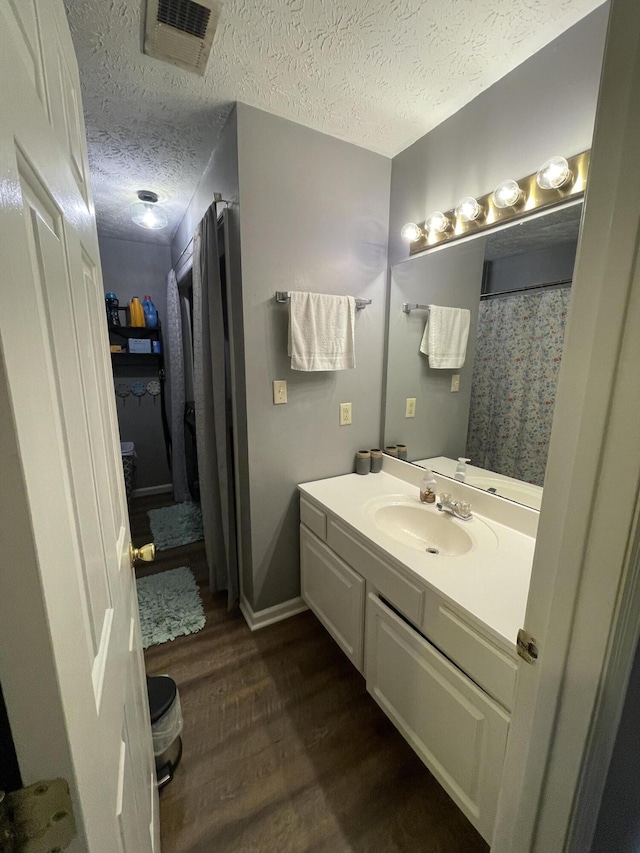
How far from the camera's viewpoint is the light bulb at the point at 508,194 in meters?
1.24

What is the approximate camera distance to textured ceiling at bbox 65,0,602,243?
1.05 metres

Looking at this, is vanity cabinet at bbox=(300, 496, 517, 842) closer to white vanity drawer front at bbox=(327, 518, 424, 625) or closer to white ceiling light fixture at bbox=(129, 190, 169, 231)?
white vanity drawer front at bbox=(327, 518, 424, 625)

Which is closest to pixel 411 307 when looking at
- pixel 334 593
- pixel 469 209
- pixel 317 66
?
pixel 469 209

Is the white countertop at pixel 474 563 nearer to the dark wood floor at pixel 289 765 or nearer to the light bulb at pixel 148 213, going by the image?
the dark wood floor at pixel 289 765

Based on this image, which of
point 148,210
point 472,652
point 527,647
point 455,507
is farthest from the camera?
point 148,210

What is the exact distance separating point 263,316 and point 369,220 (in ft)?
2.65

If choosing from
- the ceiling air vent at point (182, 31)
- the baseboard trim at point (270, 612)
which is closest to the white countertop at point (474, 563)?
the baseboard trim at point (270, 612)

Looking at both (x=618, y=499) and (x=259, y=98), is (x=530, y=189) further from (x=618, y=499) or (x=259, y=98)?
(x=618, y=499)

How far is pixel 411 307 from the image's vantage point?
1.84m

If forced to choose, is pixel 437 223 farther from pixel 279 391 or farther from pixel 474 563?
pixel 474 563

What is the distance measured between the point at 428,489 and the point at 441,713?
83 centimetres

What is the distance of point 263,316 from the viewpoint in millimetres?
1626

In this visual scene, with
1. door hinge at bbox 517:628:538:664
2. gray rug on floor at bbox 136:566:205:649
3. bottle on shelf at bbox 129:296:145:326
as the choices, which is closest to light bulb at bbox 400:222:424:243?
door hinge at bbox 517:628:538:664

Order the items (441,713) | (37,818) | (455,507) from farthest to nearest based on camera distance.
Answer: (455,507) → (441,713) → (37,818)
